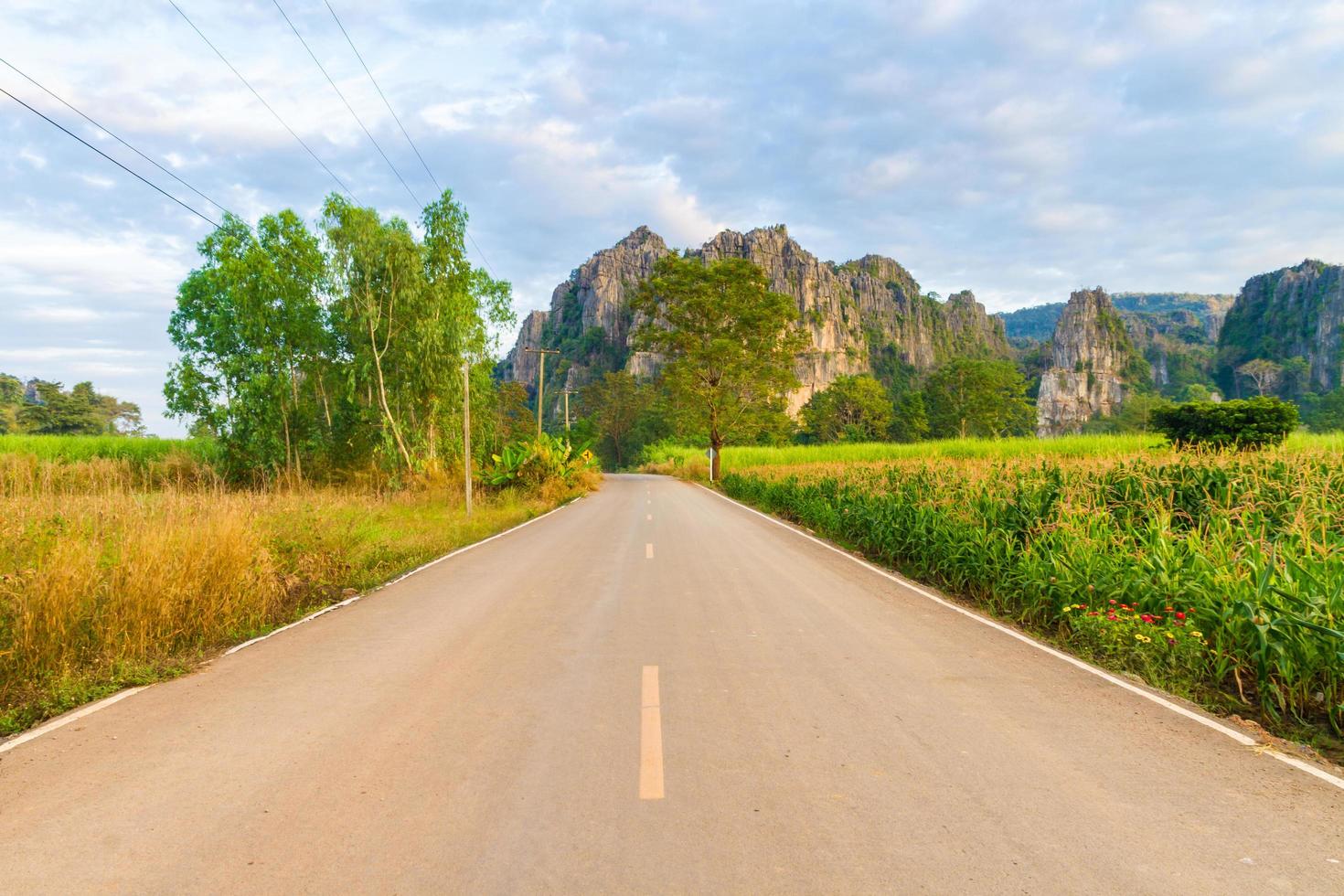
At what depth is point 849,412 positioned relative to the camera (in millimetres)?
83625

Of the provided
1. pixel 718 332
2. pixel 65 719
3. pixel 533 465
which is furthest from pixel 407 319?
pixel 65 719

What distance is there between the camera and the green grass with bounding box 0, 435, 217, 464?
26.7 m

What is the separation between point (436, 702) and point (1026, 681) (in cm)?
458

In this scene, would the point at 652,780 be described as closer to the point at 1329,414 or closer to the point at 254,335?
the point at 254,335

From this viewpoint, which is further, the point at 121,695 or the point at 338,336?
the point at 338,336

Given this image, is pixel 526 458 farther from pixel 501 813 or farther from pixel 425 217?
pixel 501 813

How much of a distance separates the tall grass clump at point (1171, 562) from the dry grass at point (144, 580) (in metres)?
8.49

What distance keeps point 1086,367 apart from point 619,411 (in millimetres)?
133510

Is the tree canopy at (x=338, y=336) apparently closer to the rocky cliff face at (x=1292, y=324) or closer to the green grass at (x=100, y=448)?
the green grass at (x=100, y=448)

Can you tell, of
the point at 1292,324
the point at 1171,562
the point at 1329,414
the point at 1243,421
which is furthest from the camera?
the point at 1292,324

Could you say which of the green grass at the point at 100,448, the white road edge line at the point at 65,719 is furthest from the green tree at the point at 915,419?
the white road edge line at the point at 65,719

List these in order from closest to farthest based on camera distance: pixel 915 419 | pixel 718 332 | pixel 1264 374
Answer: pixel 718 332
pixel 915 419
pixel 1264 374

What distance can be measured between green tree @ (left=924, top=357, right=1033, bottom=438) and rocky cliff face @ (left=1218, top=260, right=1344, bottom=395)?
3598 inches

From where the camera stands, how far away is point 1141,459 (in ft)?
32.3
